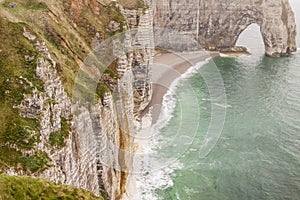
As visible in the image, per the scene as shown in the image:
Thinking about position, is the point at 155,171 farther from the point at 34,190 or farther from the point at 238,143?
the point at 34,190

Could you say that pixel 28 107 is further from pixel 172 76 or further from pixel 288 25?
pixel 288 25

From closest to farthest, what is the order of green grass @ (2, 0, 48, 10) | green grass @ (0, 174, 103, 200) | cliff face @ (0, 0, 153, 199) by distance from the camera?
green grass @ (0, 174, 103, 200) → cliff face @ (0, 0, 153, 199) → green grass @ (2, 0, 48, 10)

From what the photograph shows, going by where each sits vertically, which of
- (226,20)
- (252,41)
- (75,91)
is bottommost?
(75,91)

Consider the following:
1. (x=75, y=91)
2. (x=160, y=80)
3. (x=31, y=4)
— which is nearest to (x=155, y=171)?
(x=75, y=91)

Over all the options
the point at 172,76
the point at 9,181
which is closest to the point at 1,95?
the point at 9,181

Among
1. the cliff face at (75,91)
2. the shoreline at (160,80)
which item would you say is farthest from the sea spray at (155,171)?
the cliff face at (75,91)

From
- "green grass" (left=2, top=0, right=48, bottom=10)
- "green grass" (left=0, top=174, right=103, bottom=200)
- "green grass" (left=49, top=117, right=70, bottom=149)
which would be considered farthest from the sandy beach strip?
"green grass" (left=0, top=174, right=103, bottom=200)

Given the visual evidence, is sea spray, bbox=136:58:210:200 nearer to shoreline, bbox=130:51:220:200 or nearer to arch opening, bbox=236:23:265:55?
shoreline, bbox=130:51:220:200
